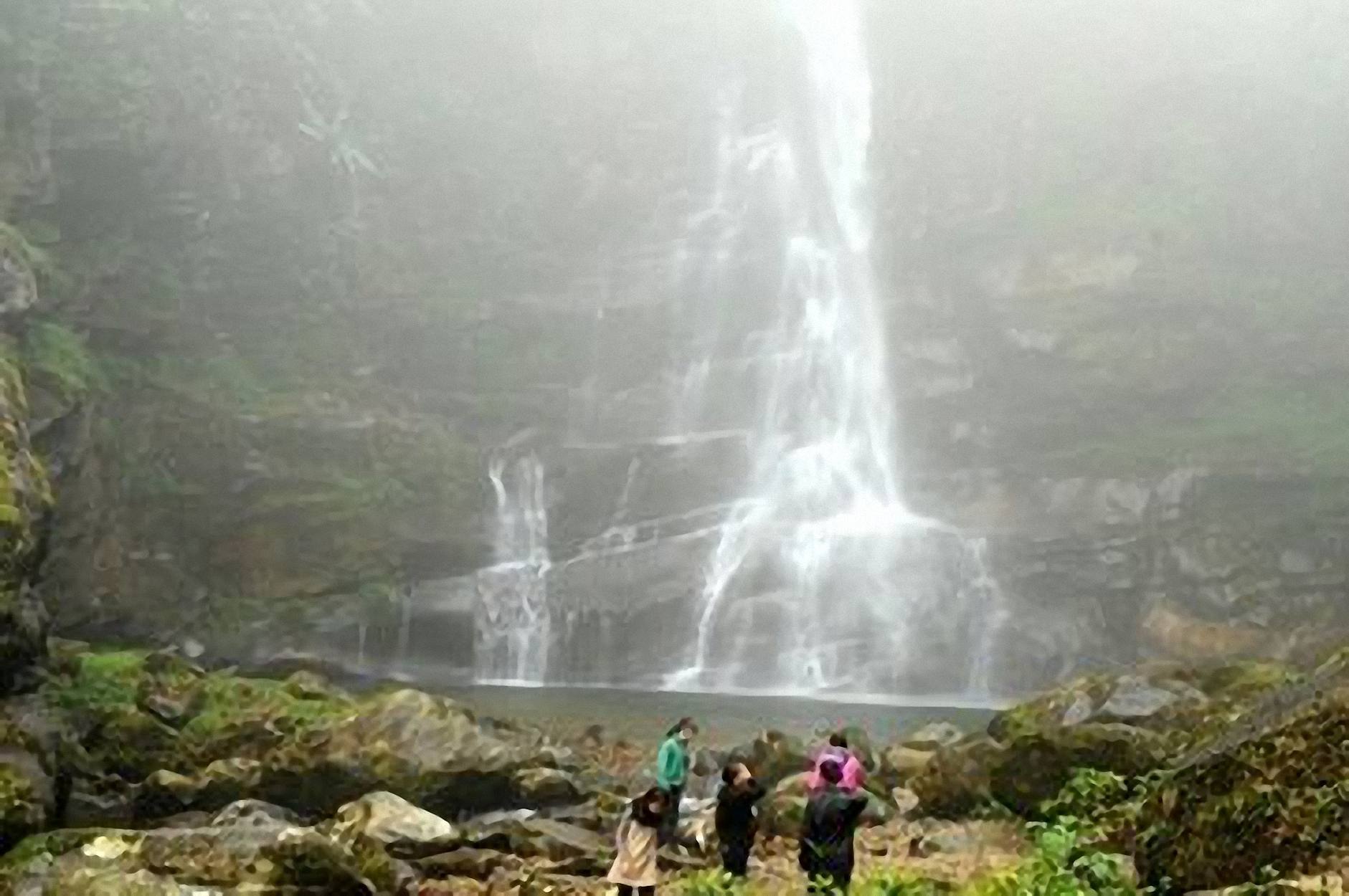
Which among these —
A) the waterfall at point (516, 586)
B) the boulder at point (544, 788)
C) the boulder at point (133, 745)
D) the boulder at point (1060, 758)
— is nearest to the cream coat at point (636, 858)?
the boulder at point (1060, 758)

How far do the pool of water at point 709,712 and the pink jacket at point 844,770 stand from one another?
1151 centimetres

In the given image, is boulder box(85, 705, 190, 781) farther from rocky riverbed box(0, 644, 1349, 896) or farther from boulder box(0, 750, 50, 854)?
boulder box(0, 750, 50, 854)

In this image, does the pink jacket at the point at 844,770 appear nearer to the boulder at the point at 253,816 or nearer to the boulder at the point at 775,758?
the boulder at the point at 253,816

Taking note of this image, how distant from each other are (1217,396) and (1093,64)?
593 inches

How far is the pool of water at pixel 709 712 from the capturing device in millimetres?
23062

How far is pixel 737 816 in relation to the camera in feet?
31.0

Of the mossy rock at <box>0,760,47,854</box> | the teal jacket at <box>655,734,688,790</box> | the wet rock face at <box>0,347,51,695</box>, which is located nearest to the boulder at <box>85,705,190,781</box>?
the wet rock face at <box>0,347,51,695</box>

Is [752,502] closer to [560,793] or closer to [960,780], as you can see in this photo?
[560,793]

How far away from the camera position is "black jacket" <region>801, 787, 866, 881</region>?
7.42m

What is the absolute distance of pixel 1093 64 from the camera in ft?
152

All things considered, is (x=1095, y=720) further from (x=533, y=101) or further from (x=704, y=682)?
(x=533, y=101)

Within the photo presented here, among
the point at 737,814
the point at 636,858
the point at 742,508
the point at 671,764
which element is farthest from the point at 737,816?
the point at 742,508

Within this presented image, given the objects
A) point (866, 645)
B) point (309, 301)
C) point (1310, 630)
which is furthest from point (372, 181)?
point (1310, 630)

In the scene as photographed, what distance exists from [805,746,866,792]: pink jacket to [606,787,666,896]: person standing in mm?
1046
